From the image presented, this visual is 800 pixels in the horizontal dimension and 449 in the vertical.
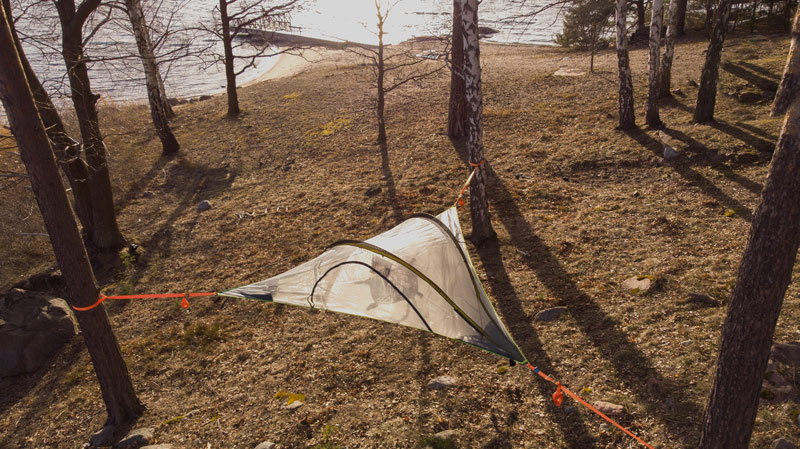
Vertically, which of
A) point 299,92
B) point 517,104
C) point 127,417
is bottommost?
point 127,417

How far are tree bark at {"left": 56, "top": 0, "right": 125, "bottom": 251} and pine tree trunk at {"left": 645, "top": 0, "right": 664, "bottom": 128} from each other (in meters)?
11.1

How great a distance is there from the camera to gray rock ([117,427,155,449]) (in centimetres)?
527

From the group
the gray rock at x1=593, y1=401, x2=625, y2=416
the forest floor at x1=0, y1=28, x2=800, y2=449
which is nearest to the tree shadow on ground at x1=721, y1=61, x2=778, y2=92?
the forest floor at x1=0, y1=28, x2=800, y2=449

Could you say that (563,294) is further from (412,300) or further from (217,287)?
(217,287)

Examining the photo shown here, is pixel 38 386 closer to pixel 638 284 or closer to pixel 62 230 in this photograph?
pixel 62 230

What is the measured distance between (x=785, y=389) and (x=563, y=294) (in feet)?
8.68

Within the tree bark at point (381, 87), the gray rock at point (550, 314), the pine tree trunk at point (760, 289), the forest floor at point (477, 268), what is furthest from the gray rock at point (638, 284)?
the tree bark at point (381, 87)

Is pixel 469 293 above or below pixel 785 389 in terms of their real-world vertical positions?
above

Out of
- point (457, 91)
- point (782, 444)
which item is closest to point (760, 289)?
point (782, 444)

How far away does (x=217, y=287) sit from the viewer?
8359mm

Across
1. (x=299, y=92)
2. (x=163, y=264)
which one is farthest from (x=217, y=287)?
(x=299, y=92)

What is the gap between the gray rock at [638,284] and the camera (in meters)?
6.02

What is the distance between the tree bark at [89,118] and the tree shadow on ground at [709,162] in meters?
10.8

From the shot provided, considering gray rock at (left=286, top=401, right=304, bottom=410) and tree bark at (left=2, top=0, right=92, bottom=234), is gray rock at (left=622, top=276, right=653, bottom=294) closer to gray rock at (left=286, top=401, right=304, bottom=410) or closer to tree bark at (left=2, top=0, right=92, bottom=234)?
gray rock at (left=286, top=401, right=304, bottom=410)
